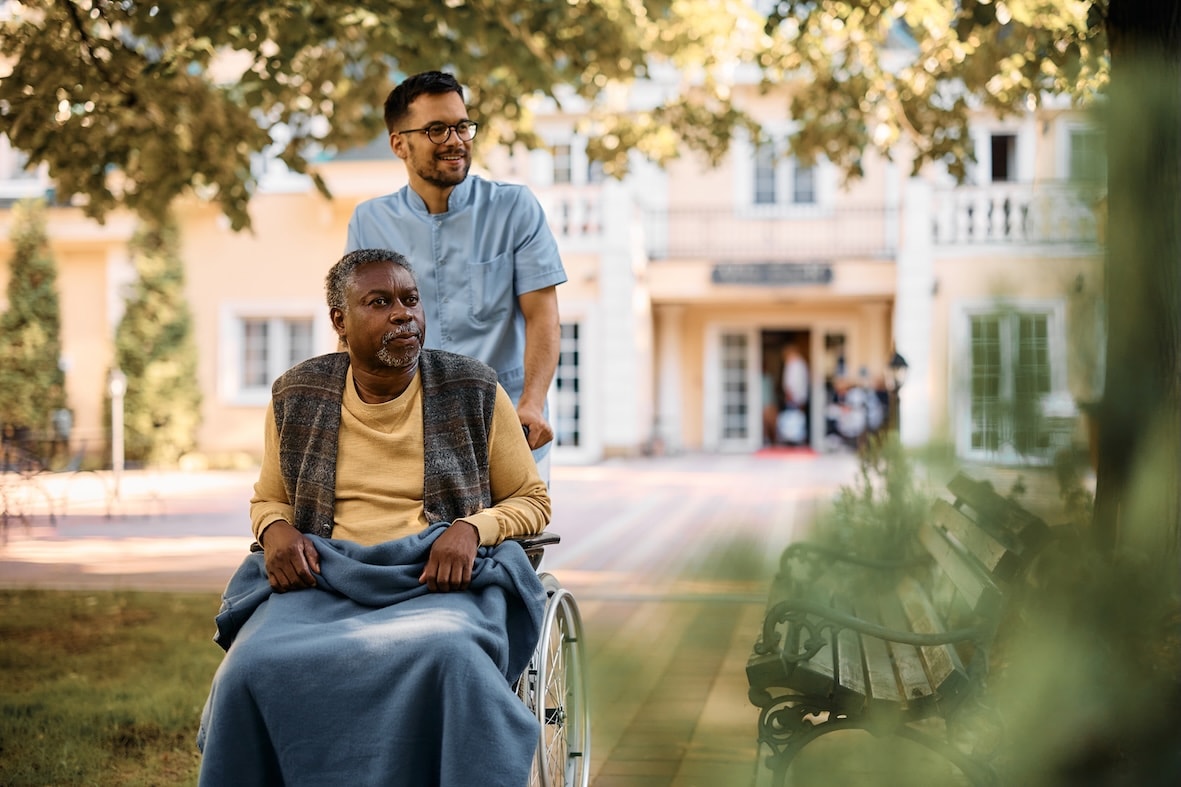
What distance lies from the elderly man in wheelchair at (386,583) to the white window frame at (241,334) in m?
17.2

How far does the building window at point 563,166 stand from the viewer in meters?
22.3

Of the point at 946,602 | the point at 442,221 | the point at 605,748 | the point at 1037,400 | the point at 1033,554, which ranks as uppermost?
the point at 442,221

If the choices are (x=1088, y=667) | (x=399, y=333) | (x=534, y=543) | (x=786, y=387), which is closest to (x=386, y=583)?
(x=534, y=543)

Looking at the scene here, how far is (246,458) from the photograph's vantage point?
19.1m

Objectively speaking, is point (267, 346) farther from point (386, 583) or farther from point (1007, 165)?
point (1007, 165)

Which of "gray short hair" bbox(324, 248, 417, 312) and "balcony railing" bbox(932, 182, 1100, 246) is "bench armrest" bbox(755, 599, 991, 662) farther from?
"balcony railing" bbox(932, 182, 1100, 246)

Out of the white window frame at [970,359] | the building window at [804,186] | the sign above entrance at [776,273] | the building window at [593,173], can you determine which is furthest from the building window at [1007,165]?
the building window at [804,186]

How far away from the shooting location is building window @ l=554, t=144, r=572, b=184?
2234 cm

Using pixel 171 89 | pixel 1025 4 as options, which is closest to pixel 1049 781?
pixel 171 89

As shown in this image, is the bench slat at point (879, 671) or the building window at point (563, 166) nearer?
the bench slat at point (879, 671)

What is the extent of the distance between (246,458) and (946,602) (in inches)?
654

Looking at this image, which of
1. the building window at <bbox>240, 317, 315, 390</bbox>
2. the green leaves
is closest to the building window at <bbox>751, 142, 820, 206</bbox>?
the building window at <bbox>240, 317, 315, 390</bbox>

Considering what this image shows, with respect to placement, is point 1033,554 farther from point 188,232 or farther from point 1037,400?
point 188,232

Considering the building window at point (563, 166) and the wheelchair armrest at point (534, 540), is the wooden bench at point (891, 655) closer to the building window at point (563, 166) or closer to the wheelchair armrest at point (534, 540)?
the wheelchair armrest at point (534, 540)
